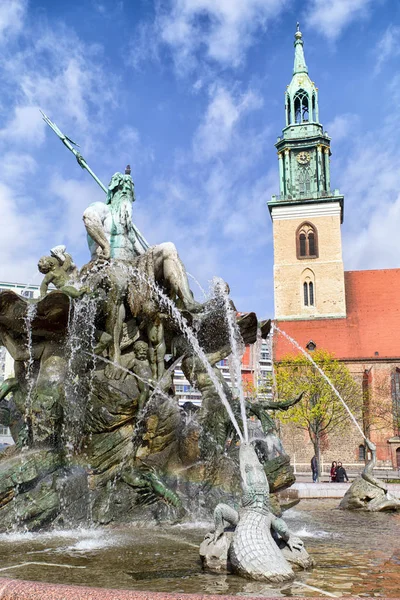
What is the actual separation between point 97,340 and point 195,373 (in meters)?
1.52

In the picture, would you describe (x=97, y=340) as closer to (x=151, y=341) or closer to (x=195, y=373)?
(x=151, y=341)

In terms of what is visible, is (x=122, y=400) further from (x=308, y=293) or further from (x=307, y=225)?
(x=307, y=225)

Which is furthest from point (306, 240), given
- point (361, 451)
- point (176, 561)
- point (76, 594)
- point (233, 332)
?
point (76, 594)

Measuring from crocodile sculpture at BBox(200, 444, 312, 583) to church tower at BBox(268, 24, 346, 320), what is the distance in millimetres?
45046

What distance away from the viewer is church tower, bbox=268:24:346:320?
162 ft

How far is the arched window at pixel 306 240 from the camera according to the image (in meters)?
50.7

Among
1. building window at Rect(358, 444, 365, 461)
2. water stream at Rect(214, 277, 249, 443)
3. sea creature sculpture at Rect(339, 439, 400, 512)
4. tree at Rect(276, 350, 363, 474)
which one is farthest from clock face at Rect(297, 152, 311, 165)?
water stream at Rect(214, 277, 249, 443)

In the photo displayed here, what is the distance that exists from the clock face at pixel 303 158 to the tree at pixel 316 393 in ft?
69.7

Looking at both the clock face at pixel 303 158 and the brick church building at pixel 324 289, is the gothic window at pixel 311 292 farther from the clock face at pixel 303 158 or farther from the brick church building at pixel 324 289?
the clock face at pixel 303 158

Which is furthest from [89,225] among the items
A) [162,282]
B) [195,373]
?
[195,373]

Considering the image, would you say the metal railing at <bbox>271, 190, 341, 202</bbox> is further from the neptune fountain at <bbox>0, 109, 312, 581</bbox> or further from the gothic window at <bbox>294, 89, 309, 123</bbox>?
the neptune fountain at <bbox>0, 109, 312, 581</bbox>

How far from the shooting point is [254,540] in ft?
12.8

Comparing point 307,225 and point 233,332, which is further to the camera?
point 307,225

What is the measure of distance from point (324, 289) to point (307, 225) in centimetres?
616
